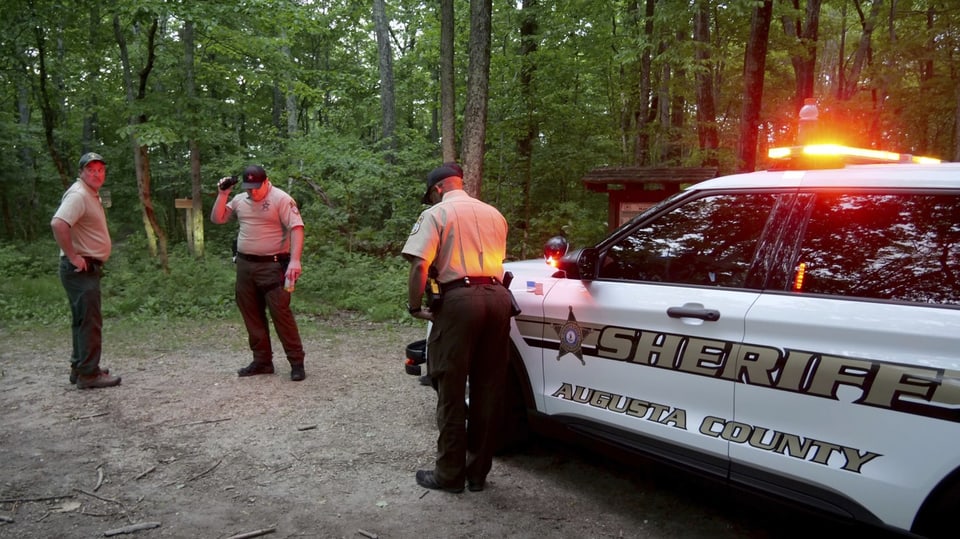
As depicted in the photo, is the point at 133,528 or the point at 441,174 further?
the point at 441,174

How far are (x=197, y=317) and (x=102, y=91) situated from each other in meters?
9.06

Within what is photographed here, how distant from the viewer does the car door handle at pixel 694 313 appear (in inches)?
106

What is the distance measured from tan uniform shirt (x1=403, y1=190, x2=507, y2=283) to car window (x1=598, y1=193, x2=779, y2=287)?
2.21 feet

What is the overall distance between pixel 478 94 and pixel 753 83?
152 inches

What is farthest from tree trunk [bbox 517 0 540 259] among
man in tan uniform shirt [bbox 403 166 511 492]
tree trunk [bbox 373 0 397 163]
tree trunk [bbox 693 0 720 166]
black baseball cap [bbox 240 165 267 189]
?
man in tan uniform shirt [bbox 403 166 511 492]

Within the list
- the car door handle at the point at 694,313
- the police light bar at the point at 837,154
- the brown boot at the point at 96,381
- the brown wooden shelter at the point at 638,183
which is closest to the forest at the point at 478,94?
the brown wooden shelter at the point at 638,183

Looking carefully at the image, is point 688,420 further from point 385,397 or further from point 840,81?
point 840,81

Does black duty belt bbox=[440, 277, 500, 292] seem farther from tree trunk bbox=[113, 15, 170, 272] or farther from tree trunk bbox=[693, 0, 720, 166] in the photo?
tree trunk bbox=[693, 0, 720, 166]

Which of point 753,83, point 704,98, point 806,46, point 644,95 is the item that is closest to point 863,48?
point 704,98

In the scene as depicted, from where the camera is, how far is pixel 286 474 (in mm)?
3629

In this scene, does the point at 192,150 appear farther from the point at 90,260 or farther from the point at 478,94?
the point at 90,260

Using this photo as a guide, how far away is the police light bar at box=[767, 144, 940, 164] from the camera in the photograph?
9.48ft

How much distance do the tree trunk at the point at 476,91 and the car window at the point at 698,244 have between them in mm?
5845

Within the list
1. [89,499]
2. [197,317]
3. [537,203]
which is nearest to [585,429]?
[89,499]
